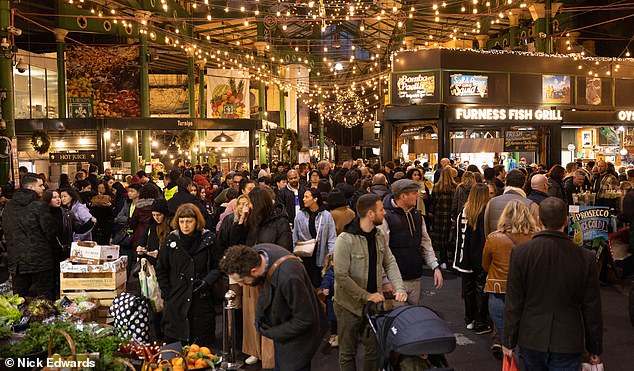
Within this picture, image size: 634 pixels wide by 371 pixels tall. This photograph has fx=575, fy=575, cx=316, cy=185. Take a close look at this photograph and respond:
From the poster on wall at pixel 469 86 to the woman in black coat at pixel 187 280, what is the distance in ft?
50.4

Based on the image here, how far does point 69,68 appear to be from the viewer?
24406 mm

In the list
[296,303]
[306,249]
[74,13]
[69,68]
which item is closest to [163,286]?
[306,249]

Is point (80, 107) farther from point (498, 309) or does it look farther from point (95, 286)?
point (498, 309)

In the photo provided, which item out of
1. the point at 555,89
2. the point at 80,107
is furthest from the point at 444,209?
the point at 80,107

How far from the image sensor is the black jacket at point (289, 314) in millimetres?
3807

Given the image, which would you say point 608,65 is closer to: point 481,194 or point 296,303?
point 481,194

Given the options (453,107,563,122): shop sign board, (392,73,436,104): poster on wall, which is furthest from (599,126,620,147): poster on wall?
(392,73,436,104): poster on wall

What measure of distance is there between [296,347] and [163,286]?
230cm

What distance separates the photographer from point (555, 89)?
20641mm

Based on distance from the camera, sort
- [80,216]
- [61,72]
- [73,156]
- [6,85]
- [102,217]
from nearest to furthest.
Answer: [80,216] → [102,217] → [6,85] → [73,156] → [61,72]

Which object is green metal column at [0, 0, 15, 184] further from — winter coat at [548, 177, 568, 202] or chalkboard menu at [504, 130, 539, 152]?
chalkboard menu at [504, 130, 539, 152]

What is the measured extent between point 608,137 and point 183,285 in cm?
2033

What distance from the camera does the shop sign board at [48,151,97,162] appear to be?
60.3 ft

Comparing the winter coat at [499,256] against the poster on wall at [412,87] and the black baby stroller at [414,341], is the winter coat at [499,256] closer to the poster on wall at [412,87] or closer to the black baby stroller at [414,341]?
the black baby stroller at [414,341]
